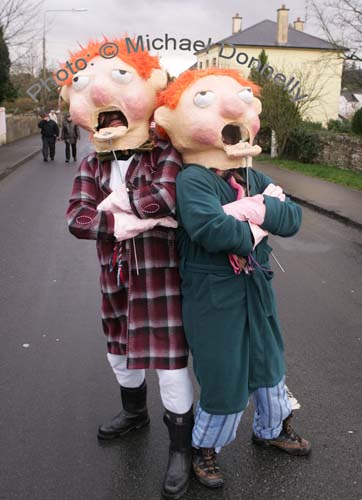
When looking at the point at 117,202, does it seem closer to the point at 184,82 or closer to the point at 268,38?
the point at 184,82

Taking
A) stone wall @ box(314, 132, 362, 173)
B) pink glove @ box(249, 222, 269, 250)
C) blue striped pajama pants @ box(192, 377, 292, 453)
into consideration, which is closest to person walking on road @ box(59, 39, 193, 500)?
blue striped pajama pants @ box(192, 377, 292, 453)

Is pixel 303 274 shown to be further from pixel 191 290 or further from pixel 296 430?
pixel 191 290

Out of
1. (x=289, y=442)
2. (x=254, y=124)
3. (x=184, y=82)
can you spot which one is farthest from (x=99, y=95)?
(x=289, y=442)

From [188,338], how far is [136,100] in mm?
1093

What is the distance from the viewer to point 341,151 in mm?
18781

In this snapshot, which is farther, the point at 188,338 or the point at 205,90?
the point at 188,338

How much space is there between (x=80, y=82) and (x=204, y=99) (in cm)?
59

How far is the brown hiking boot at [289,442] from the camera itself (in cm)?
284

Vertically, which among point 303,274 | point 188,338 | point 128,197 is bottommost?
point 303,274

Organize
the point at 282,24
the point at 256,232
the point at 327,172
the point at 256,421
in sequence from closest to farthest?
the point at 256,232 < the point at 256,421 < the point at 327,172 < the point at 282,24

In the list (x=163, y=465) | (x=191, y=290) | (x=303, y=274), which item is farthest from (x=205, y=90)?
(x=303, y=274)

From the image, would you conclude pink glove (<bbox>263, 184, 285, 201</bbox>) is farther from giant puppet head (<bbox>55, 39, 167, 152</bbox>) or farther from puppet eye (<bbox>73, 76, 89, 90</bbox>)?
puppet eye (<bbox>73, 76, 89, 90</bbox>)

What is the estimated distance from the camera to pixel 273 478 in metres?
2.68

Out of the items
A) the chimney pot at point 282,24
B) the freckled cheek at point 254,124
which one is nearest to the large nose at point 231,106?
the freckled cheek at point 254,124
